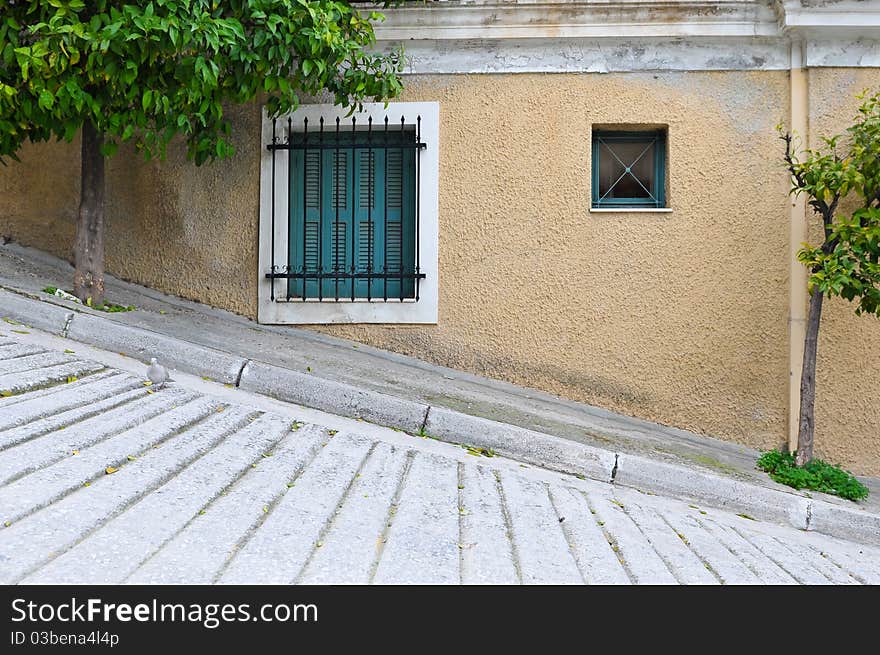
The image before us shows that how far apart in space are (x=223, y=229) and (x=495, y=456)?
3.53m

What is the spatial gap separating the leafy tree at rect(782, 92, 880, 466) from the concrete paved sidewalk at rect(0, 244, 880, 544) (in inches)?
31.8

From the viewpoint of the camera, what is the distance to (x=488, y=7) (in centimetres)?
573

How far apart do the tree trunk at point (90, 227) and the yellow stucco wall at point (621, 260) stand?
1133mm

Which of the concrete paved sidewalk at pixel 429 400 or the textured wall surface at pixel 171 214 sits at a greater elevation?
the textured wall surface at pixel 171 214

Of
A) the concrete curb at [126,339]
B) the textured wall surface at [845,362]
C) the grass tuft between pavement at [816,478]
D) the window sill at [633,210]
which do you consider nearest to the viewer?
the grass tuft between pavement at [816,478]

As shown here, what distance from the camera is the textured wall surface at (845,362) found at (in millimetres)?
5473

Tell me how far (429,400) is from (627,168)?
9.41 feet

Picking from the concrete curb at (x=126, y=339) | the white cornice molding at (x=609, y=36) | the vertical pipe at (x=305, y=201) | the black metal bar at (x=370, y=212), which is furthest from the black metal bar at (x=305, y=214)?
the concrete curb at (x=126, y=339)

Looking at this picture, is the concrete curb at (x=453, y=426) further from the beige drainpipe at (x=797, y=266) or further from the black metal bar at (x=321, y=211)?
the black metal bar at (x=321, y=211)

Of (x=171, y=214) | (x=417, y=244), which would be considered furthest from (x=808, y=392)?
(x=171, y=214)

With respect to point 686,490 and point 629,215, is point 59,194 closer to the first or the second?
point 629,215

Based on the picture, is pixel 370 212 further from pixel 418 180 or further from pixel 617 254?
pixel 617 254

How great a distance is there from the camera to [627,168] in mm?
5977

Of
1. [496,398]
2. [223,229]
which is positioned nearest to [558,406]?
[496,398]
